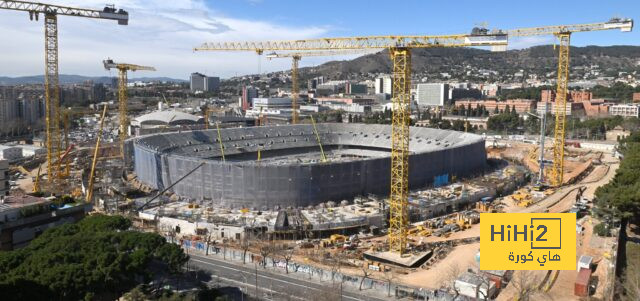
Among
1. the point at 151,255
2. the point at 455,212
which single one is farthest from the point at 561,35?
the point at 151,255

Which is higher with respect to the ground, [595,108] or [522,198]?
[595,108]

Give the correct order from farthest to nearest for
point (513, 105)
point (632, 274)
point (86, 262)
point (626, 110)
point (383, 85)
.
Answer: point (383, 85) → point (513, 105) → point (626, 110) → point (632, 274) → point (86, 262)

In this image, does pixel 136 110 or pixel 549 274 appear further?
pixel 136 110

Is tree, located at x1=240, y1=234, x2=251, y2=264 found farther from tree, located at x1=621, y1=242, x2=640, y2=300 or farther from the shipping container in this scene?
tree, located at x1=621, y1=242, x2=640, y2=300

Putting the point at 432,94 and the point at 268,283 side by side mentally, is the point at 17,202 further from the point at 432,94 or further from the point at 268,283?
the point at 432,94

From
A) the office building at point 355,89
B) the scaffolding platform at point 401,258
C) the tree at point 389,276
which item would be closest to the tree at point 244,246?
the scaffolding platform at point 401,258

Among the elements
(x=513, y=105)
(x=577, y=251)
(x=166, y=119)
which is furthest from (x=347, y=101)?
(x=577, y=251)

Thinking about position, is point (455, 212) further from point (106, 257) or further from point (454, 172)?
point (106, 257)

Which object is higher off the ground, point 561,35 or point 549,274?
point 561,35
